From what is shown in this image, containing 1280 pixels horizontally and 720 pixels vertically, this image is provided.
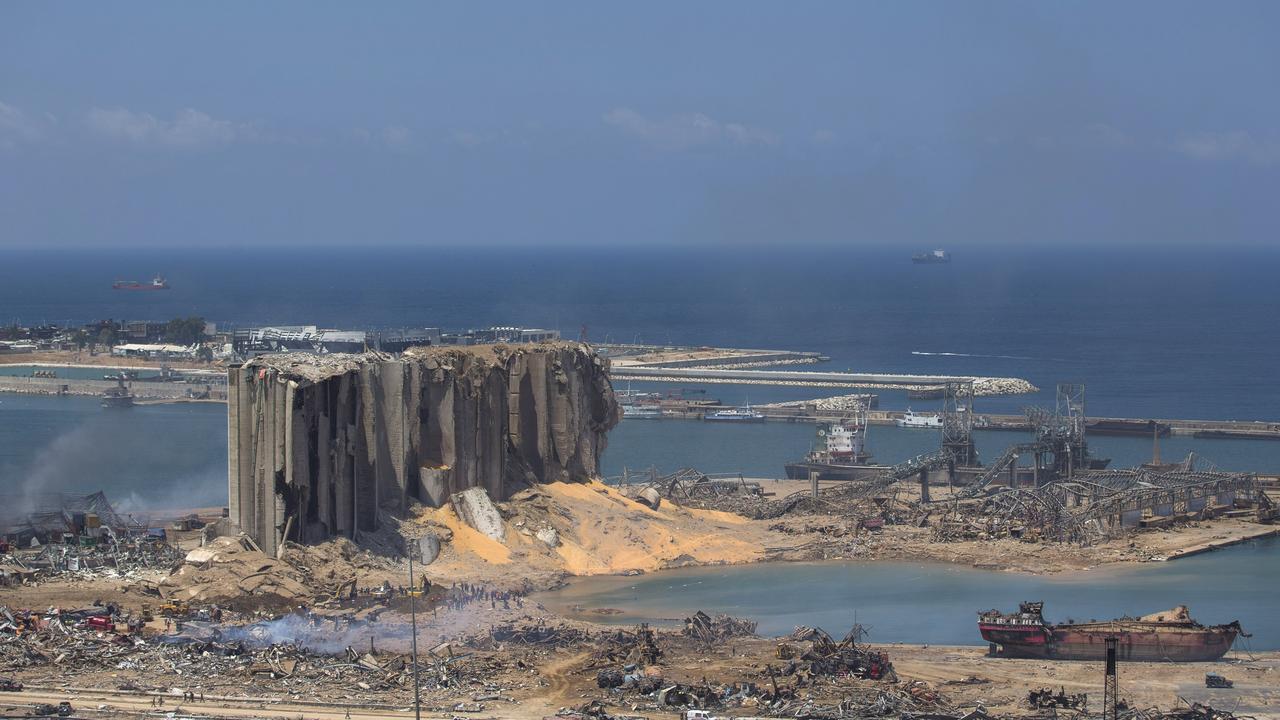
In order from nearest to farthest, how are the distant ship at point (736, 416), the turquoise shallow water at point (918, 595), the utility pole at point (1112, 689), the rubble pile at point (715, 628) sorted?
the utility pole at point (1112, 689) < the rubble pile at point (715, 628) < the turquoise shallow water at point (918, 595) < the distant ship at point (736, 416)

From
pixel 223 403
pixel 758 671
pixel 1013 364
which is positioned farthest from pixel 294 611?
pixel 1013 364

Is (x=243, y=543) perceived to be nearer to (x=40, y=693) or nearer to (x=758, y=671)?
(x=40, y=693)

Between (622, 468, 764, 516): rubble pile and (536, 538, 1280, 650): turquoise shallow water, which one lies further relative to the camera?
(622, 468, 764, 516): rubble pile

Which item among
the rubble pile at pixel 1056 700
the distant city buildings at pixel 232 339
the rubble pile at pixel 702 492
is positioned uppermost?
the distant city buildings at pixel 232 339

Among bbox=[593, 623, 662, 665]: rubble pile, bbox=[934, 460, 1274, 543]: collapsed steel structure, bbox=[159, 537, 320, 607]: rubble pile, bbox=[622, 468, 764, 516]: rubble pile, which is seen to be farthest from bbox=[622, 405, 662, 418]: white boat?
bbox=[593, 623, 662, 665]: rubble pile

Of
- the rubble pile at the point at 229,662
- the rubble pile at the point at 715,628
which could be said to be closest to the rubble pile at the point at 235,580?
the rubble pile at the point at 229,662

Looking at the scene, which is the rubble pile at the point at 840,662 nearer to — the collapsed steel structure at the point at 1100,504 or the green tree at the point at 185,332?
the collapsed steel structure at the point at 1100,504

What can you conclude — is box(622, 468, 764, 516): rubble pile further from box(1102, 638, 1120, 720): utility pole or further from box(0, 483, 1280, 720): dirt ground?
box(1102, 638, 1120, 720): utility pole
